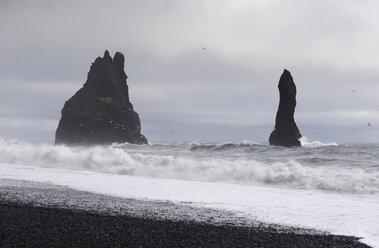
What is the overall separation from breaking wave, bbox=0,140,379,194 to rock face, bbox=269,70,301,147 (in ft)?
148

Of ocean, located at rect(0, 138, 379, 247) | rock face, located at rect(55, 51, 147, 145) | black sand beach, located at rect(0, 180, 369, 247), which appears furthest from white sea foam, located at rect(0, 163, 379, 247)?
rock face, located at rect(55, 51, 147, 145)

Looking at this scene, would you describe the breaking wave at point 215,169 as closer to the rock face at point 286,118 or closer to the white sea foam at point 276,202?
the white sea foam at point 276,202

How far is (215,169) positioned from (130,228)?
58.7ft

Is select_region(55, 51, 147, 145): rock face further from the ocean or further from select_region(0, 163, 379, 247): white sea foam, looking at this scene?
select_region(0, 163, 379, 247): white sea foam

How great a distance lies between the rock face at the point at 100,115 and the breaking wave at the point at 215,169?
182ft

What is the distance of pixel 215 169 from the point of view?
2903 cm

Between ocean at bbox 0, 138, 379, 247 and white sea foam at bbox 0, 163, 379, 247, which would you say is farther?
ocean at bbox 0, 138, 379, 247

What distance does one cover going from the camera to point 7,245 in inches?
356

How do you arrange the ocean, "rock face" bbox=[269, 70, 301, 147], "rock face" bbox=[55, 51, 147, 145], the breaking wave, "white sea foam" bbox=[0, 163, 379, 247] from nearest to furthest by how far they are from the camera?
"white sea foam" bbox=[0, 163, 379, 247]
the ocean
the breaking wave
"rock face" bbox=[269, 70, 301, 147]
"rock face" bbox=[55, 51, 147, 145]

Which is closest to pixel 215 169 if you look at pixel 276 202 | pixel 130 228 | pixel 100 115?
pixel 276 202

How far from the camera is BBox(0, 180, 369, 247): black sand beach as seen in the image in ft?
32.6

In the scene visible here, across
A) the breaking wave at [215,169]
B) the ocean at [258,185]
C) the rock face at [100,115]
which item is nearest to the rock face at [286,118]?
the rock face at [100,115]

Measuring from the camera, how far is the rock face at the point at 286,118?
78.5 meters

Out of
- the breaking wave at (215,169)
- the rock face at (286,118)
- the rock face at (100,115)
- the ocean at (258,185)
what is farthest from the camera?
the rock face at (100,115)
